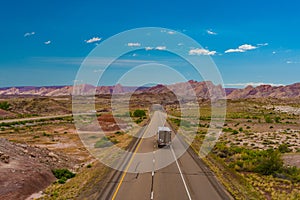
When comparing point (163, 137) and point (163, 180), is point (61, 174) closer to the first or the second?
point (163, 180)

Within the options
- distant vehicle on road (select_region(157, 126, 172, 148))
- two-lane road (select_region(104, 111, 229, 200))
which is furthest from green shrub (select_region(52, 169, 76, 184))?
distant vehicle on road (select_region(157, 126, 172, 148))

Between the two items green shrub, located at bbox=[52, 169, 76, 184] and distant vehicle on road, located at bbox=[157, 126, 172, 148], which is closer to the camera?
green shrub, located at bbox=[52, 169, 76, 184]

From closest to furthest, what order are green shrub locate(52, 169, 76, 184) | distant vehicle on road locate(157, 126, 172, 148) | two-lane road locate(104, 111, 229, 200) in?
two-lane road locate(104, 111, 229, 200) < green shrub locate(52, 169, 76, 184) < distant vehicle on road locate(157, 126, 172, 148)

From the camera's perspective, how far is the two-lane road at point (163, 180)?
17750 millimetres

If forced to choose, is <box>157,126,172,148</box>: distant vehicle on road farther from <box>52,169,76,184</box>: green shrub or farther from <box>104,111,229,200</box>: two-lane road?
<box>52,169,76,184</box>: green shrub

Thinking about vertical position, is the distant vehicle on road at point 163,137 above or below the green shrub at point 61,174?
above

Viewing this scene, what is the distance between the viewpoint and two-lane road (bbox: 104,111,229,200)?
58.2 ft

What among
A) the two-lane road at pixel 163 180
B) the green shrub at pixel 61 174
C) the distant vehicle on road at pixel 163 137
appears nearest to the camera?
the two-lane road at pixel 163 180

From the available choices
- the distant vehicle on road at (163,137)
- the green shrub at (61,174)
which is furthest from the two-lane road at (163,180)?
the distant vehicle on road at (163,137)

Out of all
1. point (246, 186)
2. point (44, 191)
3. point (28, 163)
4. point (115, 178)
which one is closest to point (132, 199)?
point (115, 178)

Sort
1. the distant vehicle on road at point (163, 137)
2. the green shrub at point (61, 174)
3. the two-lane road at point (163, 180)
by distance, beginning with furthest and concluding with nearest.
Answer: the distant vehicle on road at point (163, 137), the green shrub at point (61, 174), the two-lane road at point (163, 180)

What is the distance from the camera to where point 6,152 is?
2584cm

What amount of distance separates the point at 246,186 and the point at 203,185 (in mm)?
2960

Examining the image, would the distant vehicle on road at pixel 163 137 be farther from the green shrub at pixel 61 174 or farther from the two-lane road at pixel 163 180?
the green shrub at pixel 61 174
